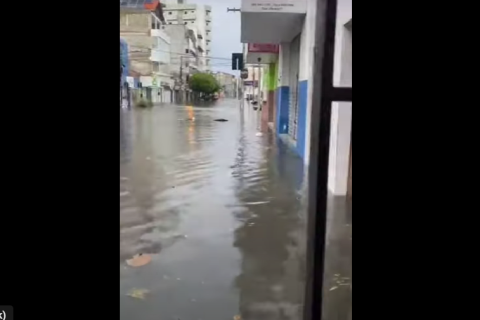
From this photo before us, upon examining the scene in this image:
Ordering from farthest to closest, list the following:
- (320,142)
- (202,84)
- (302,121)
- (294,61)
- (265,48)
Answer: (202,84) → (265,48) → (294,61) → (302,121) → (320,142)

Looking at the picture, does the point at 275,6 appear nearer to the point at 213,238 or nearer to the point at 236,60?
the point at 213,238

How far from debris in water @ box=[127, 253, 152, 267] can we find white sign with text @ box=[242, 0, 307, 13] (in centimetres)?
812

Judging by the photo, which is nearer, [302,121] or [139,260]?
[139,260]

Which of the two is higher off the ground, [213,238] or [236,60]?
[236,60]

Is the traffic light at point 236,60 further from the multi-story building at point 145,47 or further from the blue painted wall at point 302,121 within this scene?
the multi-story building at point 145,47

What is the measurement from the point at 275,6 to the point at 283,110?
7.06 meters

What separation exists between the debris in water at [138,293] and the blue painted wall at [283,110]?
14497 millimetres

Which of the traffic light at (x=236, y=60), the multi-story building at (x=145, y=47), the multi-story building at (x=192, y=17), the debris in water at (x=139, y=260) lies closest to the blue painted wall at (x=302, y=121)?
the debris in water at (x=139, y=260)

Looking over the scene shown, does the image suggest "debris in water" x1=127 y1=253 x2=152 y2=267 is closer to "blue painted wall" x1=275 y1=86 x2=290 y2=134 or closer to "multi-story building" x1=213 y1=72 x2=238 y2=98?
"blue painted wall" x1=275 y1=86 x2=290 y2=134

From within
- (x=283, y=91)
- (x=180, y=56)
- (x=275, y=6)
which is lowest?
(x=283, y=91)

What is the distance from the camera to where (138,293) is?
4.13 meters

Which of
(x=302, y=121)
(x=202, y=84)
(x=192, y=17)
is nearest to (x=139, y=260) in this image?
(x=302, y=121)
